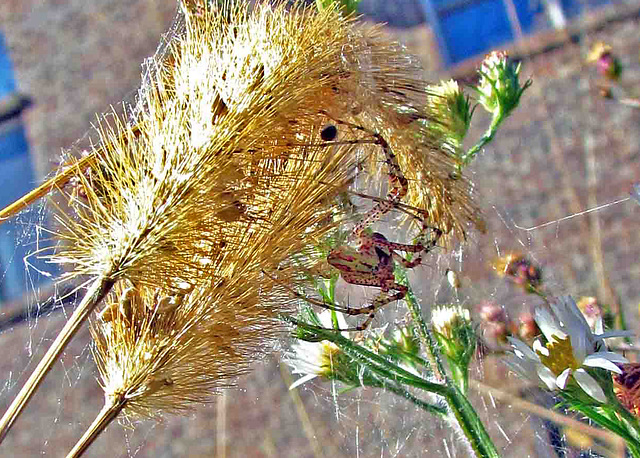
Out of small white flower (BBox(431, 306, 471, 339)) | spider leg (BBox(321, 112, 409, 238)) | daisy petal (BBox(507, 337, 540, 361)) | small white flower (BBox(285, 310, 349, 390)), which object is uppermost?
spider leg (BBox(321, 112, 409, 238))

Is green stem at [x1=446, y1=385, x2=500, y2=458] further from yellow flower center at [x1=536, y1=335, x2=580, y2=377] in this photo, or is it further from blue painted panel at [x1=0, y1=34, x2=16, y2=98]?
blue painted panel at [x1=0, y1=34, x2=16, y2=98]

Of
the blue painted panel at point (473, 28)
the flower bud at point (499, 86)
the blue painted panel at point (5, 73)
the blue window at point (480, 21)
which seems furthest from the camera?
the blue painted panel at point (5, 73)

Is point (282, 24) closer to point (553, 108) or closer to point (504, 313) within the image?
point (504, 313)

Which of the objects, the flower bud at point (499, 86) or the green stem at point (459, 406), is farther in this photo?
the flower bud at point (499, 86)

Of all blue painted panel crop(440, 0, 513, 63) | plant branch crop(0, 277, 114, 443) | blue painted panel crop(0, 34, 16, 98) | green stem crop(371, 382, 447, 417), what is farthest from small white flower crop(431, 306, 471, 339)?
blue painted panel crop(0, 34, 16, 98)

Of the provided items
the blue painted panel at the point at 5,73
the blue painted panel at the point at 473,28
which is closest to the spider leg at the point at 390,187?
the blue painted panel at the point at 473,28

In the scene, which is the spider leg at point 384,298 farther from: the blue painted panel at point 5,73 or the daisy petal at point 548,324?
the blue painted panel at point 5,73

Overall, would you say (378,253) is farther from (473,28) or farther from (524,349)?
(473,28)
